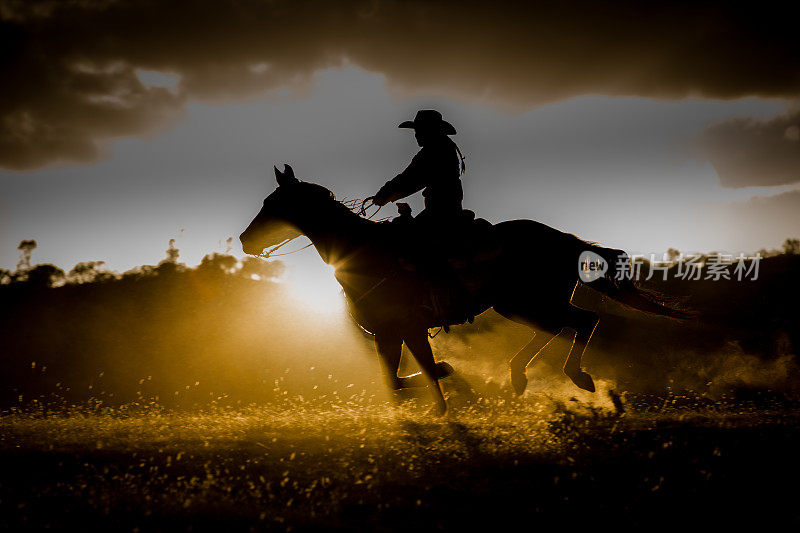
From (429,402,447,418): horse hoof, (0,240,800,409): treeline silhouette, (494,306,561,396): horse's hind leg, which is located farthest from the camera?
(0,240,800,409): treeline silhouette

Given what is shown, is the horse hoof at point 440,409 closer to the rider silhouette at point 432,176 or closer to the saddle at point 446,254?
the saddle at point 446,254

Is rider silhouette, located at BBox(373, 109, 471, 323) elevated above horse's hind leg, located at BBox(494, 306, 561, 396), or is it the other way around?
rider silhouette, located at BBox(373, 109, 471, 323)

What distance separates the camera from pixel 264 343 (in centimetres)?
2178

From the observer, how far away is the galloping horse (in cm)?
657

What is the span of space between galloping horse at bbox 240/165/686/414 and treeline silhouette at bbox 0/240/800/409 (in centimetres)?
106

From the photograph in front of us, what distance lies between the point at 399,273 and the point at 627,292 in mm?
3623

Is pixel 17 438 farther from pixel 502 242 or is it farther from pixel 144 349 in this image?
pixel 144 349

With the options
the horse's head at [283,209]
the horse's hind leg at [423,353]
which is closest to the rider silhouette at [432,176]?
the horse's head at [283,209]

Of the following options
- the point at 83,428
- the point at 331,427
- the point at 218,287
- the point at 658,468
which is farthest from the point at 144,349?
the point at 658,468

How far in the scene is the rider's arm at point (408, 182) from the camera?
6.44 m

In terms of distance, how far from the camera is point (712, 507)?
13.0ft

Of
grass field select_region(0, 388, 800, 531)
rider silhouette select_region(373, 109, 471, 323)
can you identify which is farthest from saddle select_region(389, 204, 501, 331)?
grass field select_region(0, 388, 800, 531)

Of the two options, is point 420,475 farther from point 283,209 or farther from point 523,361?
point 283,209

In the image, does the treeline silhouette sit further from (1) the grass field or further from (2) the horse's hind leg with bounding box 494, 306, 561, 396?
(1) the grass field
